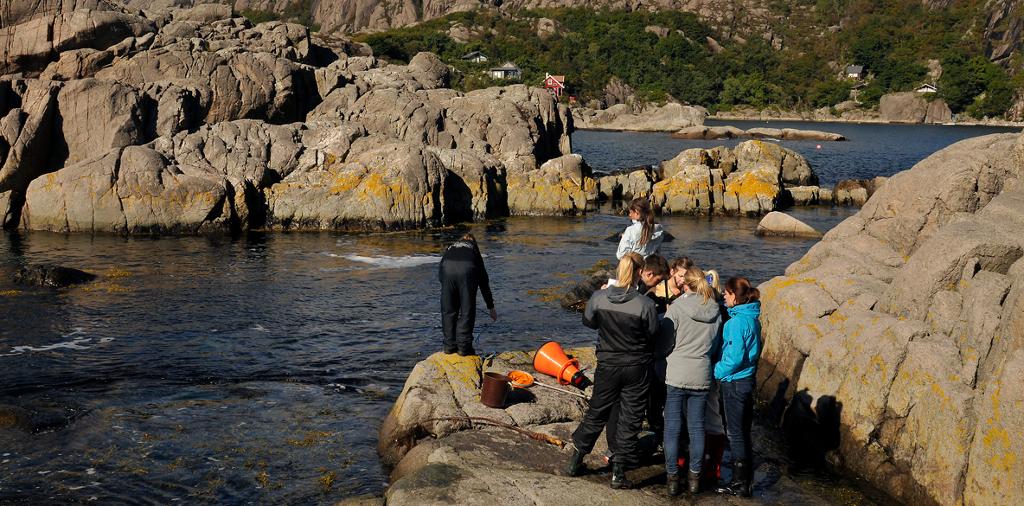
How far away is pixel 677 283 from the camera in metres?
10.2

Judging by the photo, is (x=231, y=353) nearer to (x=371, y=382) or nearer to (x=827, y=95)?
(x=371, y=382)

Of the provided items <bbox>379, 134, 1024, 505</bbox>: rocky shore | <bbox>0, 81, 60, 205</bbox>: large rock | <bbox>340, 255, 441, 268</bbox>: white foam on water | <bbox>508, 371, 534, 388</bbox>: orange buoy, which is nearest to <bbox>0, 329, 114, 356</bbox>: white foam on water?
<bbox>379, 134, 1024, 505</bbox>: rocky shore

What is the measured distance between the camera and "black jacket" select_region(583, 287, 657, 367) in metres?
8.99

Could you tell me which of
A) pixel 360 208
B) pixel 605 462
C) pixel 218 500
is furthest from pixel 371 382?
pixel 360 208

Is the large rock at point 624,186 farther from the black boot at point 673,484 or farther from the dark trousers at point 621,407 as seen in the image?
the black boot at point 673,484

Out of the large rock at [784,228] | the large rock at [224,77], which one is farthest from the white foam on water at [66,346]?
the large rock at [784,228]

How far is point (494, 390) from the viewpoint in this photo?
11383 millimetres

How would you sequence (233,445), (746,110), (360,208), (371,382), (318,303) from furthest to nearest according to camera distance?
(746,110), (360,208), (318,303), (371,382), (233,445)

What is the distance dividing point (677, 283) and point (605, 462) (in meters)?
2.33

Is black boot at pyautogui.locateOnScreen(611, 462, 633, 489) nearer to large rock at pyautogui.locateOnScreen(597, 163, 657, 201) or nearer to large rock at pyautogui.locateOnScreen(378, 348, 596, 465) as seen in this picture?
large rock at pyautogui.locateOnScreen(378, 348, 596, 465)

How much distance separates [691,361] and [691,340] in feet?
0.77

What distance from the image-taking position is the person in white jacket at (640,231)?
43.1ft

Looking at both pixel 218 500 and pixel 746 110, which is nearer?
pixel 218 500

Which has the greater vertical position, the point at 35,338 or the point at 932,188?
the point at 932,188
